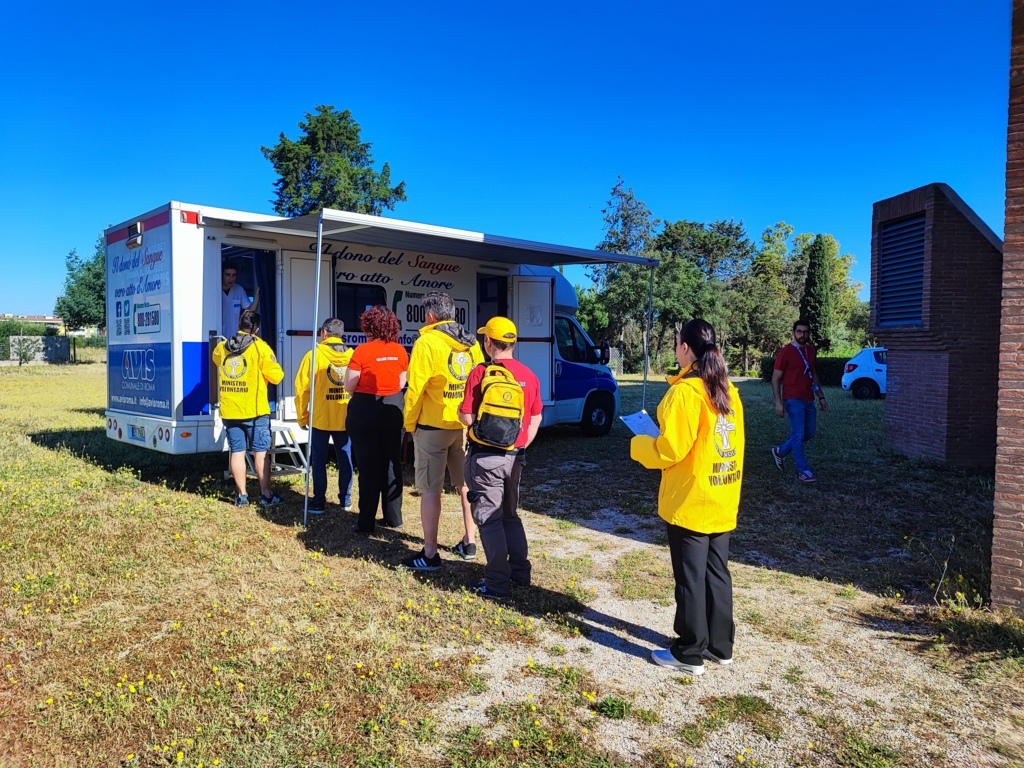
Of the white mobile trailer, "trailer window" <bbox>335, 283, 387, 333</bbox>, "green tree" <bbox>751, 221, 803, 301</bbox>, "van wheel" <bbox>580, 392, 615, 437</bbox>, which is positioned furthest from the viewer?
"green tree" <bbox>751, 221, 803, 301</bbox>

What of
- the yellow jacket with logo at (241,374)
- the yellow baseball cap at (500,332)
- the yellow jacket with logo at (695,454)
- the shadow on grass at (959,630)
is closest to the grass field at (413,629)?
the shadow on grass at (959,630)

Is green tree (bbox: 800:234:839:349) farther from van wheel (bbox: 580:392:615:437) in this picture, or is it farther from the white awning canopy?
the white awning canopy

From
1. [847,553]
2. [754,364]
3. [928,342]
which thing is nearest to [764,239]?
[754,364]

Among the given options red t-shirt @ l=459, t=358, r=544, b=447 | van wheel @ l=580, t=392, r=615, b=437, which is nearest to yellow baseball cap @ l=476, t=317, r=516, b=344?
red t-shirt @ l=459, t=358, r=544, b=447

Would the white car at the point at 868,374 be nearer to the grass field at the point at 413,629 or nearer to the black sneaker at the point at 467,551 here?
the grass field at the point at 413,629

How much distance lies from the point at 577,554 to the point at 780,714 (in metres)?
2.48

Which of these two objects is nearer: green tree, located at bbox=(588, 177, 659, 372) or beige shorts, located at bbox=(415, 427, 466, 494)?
beige shorts, located at bbox=(415, 427, 466, 494)

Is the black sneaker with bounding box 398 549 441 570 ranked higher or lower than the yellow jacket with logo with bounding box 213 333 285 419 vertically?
lower

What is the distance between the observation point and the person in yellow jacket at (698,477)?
133 inches

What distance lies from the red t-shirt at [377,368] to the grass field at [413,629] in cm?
123

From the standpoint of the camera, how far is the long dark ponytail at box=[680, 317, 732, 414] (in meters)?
3.39

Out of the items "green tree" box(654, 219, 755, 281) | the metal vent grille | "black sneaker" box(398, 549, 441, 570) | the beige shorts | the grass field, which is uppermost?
"green tree" box(654, 219, 755, 281)

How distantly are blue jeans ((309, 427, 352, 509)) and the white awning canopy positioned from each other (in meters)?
1.86

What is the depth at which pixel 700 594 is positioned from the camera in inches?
138
